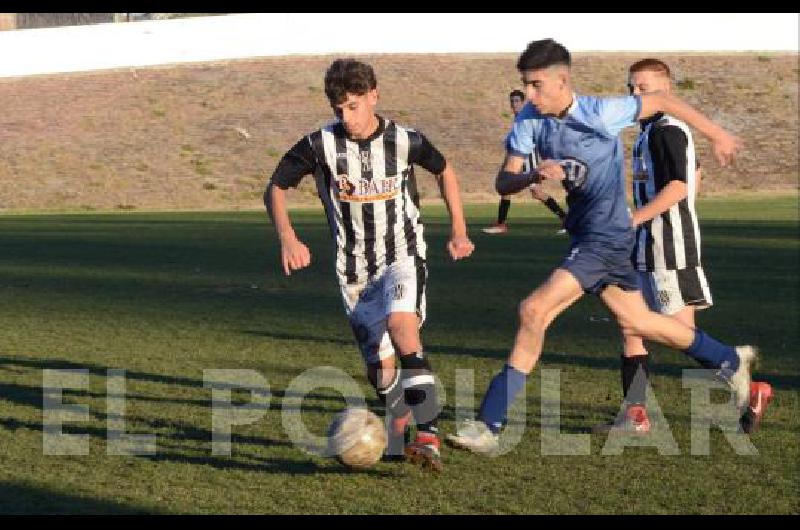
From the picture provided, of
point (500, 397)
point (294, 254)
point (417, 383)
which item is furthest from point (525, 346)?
point (294, 254)

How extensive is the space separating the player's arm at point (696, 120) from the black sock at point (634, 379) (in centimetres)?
154

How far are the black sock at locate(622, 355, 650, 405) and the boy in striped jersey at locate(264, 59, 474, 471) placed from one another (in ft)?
4.71

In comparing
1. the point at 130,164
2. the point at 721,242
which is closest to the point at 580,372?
the point at 721,242

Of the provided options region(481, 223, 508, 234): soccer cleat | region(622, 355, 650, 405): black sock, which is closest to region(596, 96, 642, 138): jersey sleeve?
region(622, 355, 650, 405): black sock

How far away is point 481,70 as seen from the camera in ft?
171

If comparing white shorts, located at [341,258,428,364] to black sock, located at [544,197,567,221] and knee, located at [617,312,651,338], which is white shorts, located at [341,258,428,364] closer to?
knee, located at [617,312,651,338]

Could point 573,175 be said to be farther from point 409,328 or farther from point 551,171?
point 409,328

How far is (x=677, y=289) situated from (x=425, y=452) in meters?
2.22

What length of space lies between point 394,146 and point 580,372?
3304 millimetres

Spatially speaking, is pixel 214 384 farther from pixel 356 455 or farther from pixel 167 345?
pixel 356 455

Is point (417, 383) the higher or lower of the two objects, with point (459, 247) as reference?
lower

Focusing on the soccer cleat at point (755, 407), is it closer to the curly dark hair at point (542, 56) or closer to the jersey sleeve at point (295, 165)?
the curly dark hair at point (542, 56)

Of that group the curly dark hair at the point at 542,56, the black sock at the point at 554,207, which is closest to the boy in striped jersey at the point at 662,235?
the curly dark hair at the point at 542,56

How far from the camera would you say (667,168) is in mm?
8297
